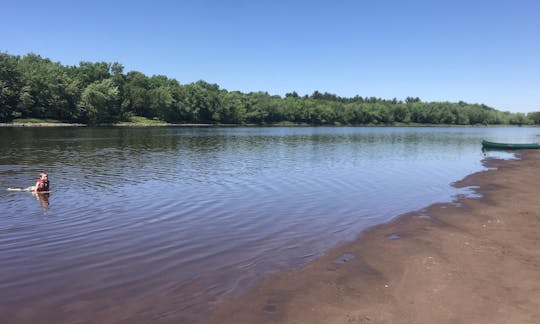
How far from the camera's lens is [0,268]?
12.2 m

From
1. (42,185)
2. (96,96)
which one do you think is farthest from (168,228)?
(96,96)

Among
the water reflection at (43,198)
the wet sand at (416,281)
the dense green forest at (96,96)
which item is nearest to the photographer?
the wet sand at (416,281)

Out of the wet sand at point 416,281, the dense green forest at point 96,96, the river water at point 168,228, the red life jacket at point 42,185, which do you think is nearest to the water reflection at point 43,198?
the river water at point 168,228

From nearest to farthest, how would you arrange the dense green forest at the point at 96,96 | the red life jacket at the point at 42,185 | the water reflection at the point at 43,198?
the water reflection at the point at 43,198 → the red life jacket at the point at 42,185 → the dense green forest at the point at 96,96

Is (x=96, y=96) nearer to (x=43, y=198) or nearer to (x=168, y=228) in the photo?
(x=43, y=198)

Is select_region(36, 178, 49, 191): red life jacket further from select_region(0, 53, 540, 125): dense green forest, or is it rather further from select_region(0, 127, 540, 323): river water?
select_region(0, 53, 540, 125): dense green forest

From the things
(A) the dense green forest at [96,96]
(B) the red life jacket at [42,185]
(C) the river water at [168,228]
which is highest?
Result: (A) the dense green forest at [96,96]

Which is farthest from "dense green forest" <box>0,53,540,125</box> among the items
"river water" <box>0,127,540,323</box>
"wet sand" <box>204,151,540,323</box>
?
"wet sand" <box>204,151,540,323</box>

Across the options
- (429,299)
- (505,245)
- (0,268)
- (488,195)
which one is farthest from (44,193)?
(488,195)

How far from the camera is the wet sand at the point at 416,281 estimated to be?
9227mm

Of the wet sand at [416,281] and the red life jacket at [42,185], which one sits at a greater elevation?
the red life jacket at [42,185]

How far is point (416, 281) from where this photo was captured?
1121cm

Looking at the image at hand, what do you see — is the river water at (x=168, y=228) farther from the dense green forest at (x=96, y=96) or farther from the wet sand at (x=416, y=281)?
the dense green forest at (x=96, y=96)

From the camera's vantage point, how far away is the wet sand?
923 centimetres
